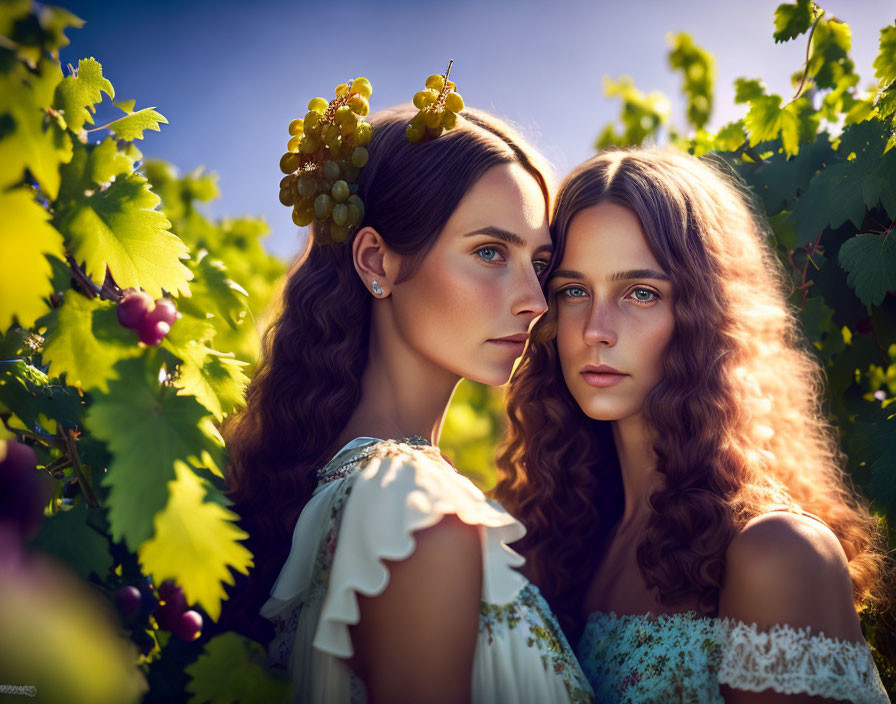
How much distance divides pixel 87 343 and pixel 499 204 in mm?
1436

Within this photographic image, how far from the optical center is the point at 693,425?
2.26 m

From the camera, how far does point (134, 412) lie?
1198mm

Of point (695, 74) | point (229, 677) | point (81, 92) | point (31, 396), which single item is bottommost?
point (229, 677)

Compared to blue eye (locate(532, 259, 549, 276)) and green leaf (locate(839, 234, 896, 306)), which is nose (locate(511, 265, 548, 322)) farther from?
green leaf (locate(839, 234, 896, 306))

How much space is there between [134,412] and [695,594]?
5.54 feet

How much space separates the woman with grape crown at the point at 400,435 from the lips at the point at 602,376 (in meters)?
0.28

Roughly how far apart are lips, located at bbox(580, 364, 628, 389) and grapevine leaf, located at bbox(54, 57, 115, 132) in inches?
65.6

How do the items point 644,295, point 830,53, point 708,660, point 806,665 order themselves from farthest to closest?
point 830,53 < point 644,295 < point 708,660 < point 806,665

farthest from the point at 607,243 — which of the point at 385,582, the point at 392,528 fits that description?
the point at 385,582

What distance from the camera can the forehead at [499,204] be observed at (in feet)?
7.53

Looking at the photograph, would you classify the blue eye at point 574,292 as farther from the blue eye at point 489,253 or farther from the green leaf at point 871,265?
the green leaf at point 871,265

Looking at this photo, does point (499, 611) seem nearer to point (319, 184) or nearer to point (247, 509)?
point (247, 509)

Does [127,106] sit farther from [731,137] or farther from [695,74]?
[695,74]

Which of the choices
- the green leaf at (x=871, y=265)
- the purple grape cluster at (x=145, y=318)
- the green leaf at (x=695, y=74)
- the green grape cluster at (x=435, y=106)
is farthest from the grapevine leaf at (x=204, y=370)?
the green leaf at (x=695, y=74)
